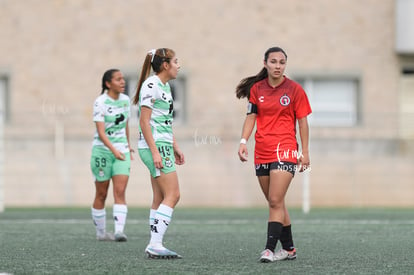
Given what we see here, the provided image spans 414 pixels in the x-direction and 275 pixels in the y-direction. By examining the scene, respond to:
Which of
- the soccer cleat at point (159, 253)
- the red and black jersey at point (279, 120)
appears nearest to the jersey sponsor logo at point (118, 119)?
the soccer cleat at point (159, 253)

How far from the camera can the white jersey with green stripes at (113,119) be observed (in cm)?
1171

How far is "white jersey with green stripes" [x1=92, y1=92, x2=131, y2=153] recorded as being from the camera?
11711mm

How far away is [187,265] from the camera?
8.59 m

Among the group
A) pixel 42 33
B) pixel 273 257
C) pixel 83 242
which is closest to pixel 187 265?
pixel 273 257

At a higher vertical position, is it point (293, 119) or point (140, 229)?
point (293, 119)

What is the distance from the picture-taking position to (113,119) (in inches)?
463

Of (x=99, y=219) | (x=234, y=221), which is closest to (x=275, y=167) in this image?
(x=99, y=219)

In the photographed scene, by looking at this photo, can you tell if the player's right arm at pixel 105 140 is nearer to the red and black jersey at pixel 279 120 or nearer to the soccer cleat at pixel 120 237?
the soccer cleat at pixel 120 237

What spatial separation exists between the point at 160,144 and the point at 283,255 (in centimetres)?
144

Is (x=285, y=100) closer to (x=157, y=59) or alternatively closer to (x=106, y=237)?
(x=157, y=59)

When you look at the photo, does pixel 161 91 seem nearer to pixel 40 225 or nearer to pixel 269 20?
pixel 40 225

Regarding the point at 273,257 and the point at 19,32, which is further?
the point at 19,32

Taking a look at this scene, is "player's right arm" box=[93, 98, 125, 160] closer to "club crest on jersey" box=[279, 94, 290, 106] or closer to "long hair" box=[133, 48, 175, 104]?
"long hair" box=[133, 48, 175, 104]

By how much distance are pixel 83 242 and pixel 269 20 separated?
17.8 meters
